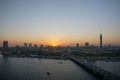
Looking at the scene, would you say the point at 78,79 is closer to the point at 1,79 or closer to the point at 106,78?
the point at 106,78

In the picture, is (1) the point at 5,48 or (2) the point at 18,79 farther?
(1) the point at 5,48

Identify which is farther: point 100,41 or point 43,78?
point 100,41

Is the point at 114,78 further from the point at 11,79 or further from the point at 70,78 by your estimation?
the point at 11,79

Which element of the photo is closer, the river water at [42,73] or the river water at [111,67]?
the river water at [42,73]

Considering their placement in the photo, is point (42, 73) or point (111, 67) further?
point (111, 67)

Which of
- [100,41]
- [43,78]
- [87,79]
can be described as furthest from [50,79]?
[100,41]

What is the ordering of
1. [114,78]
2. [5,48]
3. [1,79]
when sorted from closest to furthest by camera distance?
[114,78] → [1,79] → [5,48]

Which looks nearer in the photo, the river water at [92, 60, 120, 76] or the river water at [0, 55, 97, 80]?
→ the river water at [0, 55, 97, 80]

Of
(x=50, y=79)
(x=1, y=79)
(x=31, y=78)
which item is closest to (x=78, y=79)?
(x=50, y=79)

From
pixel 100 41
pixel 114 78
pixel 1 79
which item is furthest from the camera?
pixel 100 41
